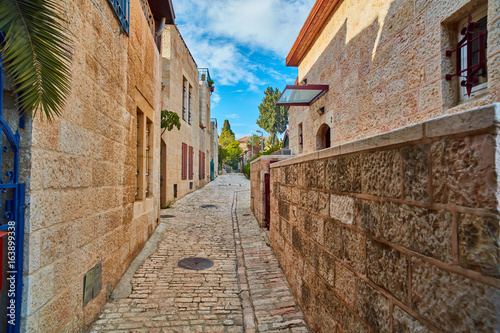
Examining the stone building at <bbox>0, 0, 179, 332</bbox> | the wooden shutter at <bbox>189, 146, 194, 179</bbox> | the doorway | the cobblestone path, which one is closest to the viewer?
the stone building at <bbox>0, 0, 179, 332</bbox>

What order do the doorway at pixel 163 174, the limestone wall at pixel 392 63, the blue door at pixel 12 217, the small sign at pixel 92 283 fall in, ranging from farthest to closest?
the doorway at pixel 163 174
the limestone wall at pixel 392 63
the small sign at pixel 92 283
the blue door at pixel 12 217

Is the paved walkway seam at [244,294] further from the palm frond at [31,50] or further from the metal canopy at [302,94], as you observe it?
the metal canopy at [302,94]

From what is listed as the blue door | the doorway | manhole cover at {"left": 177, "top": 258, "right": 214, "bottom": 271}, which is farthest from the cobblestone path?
the doorway

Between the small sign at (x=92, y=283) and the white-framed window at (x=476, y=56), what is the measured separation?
457 cm

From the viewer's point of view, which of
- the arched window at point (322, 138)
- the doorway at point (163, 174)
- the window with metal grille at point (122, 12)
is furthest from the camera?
the doorway at point (163, 174)

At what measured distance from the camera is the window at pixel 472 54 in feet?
9.48

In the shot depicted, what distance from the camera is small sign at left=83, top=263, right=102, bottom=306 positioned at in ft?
9.22

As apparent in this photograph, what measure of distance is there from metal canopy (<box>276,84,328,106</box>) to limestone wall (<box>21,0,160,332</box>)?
396 cm

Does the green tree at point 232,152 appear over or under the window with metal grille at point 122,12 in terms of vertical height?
over

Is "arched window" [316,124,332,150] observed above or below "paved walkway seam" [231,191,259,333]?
above

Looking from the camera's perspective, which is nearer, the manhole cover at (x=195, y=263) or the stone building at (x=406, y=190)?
the stone building at (x=406, y=190)

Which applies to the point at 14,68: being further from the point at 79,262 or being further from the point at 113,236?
the point at 113,236

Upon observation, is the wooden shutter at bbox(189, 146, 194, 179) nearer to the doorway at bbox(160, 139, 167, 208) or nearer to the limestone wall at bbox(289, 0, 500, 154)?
the doorway at bbox(160, 139, 167, 208)

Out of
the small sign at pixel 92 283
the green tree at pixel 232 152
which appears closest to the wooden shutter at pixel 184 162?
the small sign at pixel 92 283
